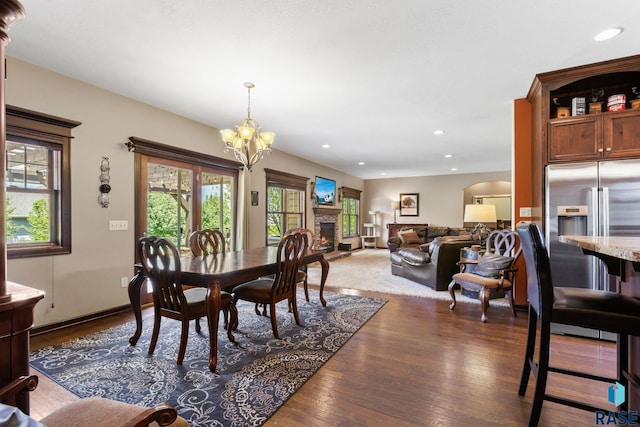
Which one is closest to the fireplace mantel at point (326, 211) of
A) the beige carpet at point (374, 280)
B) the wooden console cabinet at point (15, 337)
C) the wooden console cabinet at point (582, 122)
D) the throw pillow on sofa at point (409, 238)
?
the beige carpet at point (374, 280)

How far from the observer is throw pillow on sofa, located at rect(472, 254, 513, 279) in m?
3.42

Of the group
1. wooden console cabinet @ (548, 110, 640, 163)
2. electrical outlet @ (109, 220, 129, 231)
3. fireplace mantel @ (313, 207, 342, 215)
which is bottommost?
electrical outlet @ (109, 220, 129, 231)

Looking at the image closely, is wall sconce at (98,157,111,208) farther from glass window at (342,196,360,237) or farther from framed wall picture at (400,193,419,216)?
framed wall picture at (400,193,419,216)

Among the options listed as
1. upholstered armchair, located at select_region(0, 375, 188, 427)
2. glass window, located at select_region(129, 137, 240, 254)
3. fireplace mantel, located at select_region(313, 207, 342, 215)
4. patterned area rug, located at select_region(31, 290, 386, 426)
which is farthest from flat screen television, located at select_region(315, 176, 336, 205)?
upholstered armchair, located at select_region(0, 375, 188, 427)

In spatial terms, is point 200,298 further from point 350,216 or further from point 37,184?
point 350,216

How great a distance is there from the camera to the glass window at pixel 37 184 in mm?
2795

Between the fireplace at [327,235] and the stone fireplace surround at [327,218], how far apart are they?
68 mm

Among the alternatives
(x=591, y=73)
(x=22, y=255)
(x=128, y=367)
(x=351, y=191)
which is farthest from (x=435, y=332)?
A: (x=351, y=191)

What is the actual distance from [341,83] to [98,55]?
2.33 meters

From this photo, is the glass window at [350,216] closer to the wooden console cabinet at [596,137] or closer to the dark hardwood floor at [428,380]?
the dark hardwood floor at [428,380]

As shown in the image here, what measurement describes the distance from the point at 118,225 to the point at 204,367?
2.28 m

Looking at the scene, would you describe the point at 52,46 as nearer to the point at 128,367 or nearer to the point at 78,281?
the point at 78,281

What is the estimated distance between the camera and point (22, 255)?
278 cm

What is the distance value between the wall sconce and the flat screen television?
509 cm
